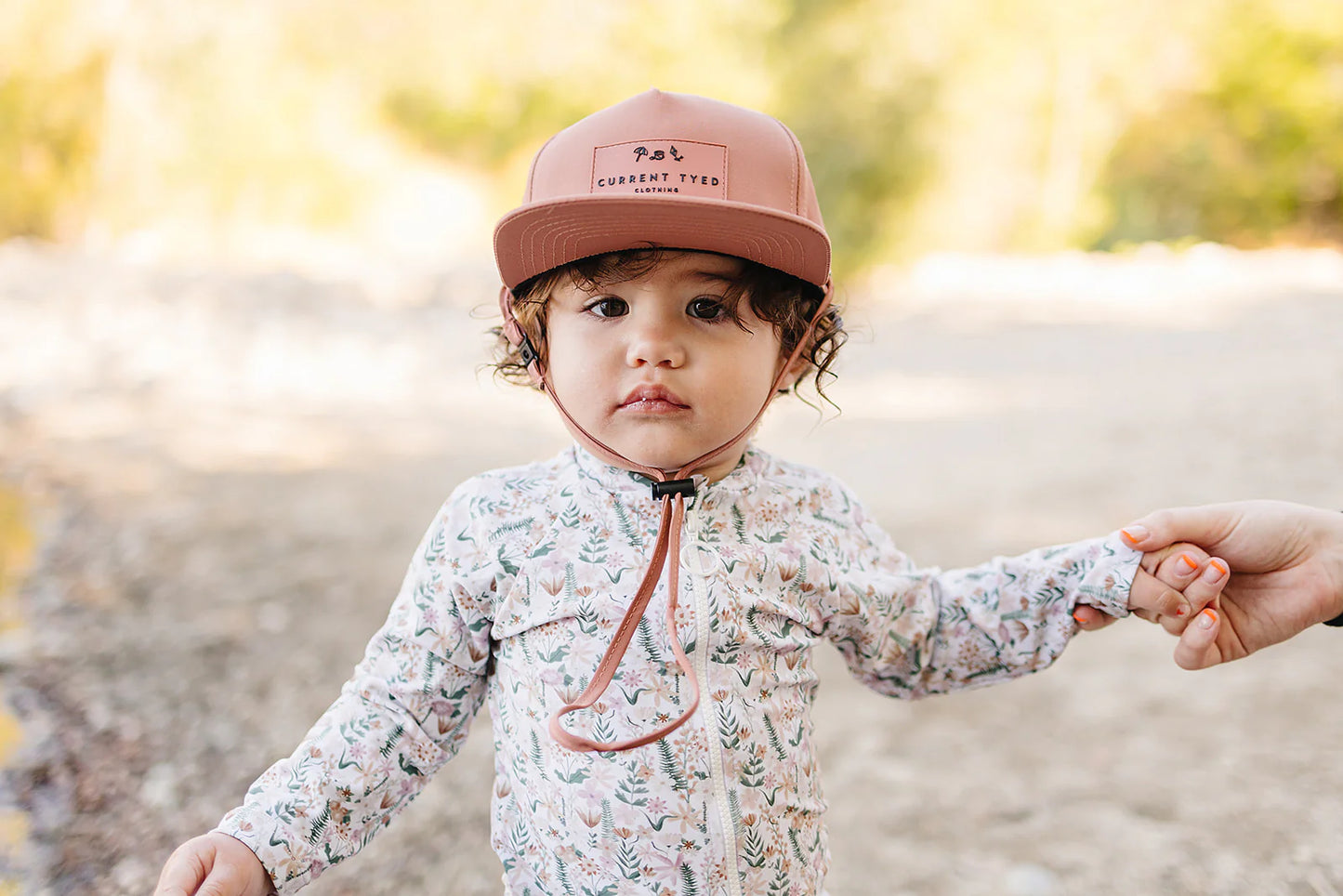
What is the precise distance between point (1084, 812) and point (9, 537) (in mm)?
3689

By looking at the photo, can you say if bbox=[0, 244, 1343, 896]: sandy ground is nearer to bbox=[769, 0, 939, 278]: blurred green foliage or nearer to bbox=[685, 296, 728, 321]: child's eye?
bbox=[685, 296, 728, 321]: child's eye

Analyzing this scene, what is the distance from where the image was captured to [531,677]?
134 cm

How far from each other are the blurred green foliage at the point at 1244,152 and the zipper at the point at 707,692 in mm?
20136

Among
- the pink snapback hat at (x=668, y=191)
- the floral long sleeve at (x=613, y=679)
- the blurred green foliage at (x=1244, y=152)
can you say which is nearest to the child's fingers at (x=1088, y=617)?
the floral long sleeve at (x=613, y=679)

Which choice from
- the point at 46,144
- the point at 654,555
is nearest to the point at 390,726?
the point at 654,555

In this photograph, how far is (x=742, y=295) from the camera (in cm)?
134

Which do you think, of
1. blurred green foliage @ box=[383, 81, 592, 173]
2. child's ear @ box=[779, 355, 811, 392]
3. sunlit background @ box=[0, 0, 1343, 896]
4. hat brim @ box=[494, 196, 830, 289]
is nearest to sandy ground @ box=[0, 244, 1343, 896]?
sunlit background @ box=[0, 0, 1343, 896]

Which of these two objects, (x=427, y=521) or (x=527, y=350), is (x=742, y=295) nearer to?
(x=527, y=350)

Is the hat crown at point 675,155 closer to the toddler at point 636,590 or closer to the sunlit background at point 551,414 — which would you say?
the toddler at point 636,590

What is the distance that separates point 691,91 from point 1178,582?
1129cm

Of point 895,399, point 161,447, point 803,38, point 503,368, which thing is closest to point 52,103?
point 803,38

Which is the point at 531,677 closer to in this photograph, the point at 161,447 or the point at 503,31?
the point at 161,447

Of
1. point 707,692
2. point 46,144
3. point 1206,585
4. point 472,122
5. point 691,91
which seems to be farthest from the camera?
point 472,122

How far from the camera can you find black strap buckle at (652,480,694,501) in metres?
1.32
